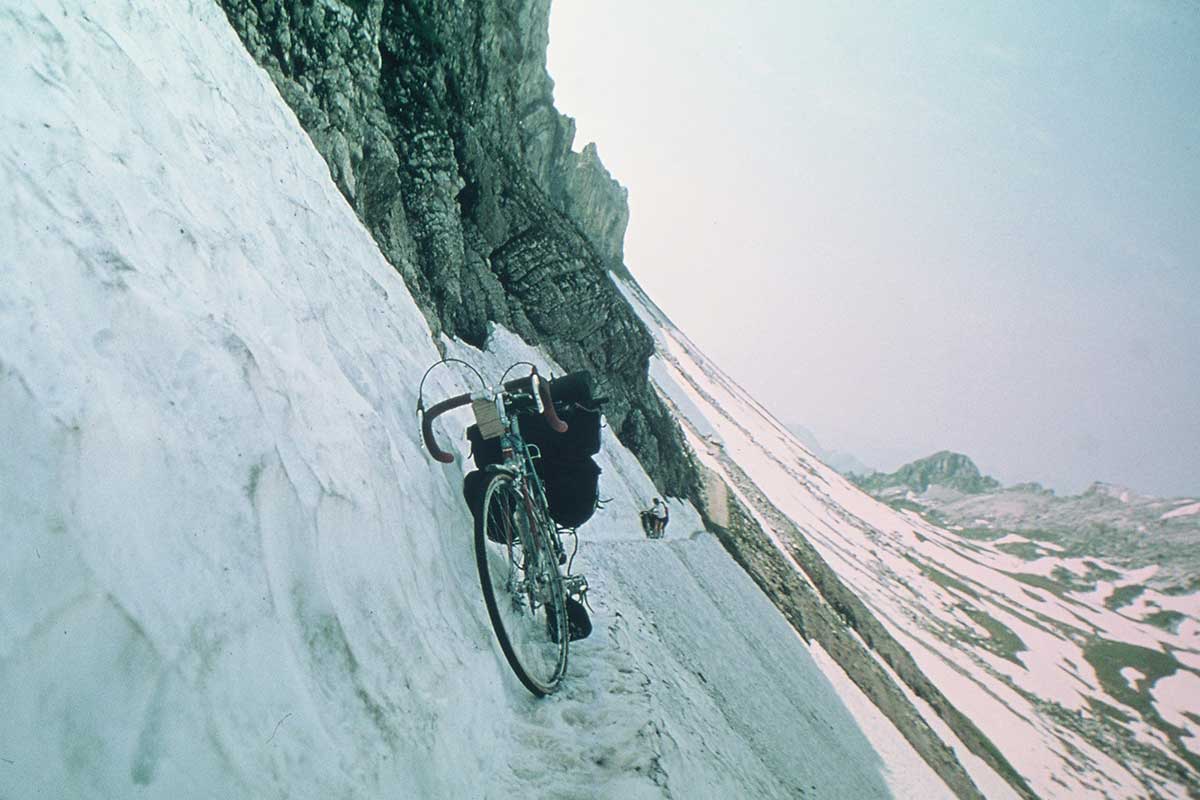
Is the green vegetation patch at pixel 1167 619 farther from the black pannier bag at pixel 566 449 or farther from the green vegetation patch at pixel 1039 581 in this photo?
the black pannier bag at pixel 566 449

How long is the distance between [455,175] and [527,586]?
47.0 ft

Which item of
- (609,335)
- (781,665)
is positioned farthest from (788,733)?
(609,335)

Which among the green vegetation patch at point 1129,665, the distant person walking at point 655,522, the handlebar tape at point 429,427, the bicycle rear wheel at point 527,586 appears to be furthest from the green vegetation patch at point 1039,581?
the handlebar tape at point 429,427

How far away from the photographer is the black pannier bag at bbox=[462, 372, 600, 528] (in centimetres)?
531

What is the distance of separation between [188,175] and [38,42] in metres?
1.03

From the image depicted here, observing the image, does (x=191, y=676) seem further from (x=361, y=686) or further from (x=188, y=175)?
(x=188, y=175)

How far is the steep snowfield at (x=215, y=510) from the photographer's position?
2043 mm

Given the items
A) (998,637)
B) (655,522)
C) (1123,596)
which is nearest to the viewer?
(655,522)

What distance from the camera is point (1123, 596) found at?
A: 446 ft

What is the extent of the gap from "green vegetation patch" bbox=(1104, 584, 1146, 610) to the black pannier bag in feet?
561

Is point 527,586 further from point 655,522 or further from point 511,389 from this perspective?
point 655,522

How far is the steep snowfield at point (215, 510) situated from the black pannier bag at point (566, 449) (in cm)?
83

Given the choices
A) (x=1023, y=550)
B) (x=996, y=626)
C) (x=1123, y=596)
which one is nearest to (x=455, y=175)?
Answer: (x=996, y=626)

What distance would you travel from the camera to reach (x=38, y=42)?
11.9 ft
